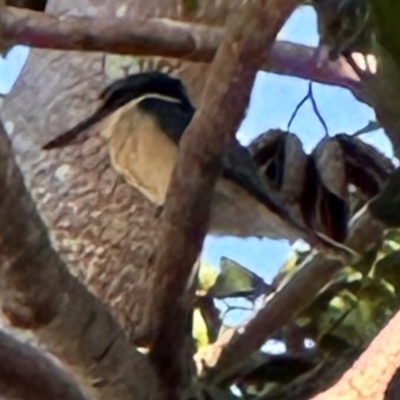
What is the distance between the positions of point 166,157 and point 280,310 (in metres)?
0.26

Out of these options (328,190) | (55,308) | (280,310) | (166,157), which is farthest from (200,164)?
(166,157)

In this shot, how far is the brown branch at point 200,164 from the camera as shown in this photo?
0.74 metres

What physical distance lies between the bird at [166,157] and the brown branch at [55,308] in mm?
293

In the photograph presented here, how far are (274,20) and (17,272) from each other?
22 centimetres

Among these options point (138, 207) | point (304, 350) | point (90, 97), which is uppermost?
point (90, 97)

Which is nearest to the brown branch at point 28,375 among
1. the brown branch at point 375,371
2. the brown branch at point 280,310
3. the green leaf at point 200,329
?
the brown branch at point 375,371

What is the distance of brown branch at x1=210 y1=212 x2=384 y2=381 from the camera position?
45.5 inches

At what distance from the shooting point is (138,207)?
1.24 metres

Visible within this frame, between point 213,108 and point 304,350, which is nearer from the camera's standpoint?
point 213,108

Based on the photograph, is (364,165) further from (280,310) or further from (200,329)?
(200,329)

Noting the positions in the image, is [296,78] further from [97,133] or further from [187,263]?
[187,263]

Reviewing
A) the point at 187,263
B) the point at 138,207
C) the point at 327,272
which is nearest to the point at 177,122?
the point at 138,207

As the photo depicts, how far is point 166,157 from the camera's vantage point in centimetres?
134

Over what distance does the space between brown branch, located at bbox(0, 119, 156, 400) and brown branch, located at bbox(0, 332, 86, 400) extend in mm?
12
